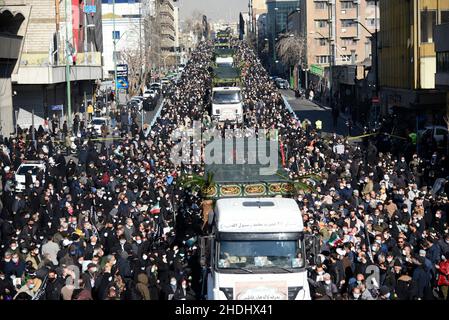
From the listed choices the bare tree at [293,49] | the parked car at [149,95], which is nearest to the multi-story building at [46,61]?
the parked car at [149,95]

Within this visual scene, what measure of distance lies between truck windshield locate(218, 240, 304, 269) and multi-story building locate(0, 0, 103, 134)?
33995mm

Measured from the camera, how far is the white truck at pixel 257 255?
1542 cm

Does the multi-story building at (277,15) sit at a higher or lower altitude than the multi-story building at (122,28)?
higher

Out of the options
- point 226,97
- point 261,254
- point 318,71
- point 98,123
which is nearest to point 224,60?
point 226,97

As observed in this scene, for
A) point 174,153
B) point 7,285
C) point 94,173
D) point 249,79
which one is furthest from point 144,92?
point 7,285

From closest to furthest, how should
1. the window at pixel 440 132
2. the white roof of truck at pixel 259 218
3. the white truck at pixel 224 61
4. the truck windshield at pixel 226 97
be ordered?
1. the white roof of truck at pixel 259 218
2. the window at pixel 440 132
3. the truck windshield at pixel 226 97
4. the white truck at pixel 224 61

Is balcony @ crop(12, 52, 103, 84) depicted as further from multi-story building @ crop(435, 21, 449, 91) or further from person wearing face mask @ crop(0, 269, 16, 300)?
person wearing face mask @ crop(0, 269, 16, 300)

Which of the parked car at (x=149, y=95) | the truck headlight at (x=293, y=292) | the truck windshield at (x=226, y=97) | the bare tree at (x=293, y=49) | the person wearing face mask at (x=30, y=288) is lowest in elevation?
the person wearing face mask at (x=30, y=288)

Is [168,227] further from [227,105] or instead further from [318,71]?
[318,71]

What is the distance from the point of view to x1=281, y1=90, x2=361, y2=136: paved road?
59.7m

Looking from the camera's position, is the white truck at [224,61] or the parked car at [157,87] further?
the parked car at [157,87]

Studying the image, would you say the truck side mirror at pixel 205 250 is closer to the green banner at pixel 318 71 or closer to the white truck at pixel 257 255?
the white truck at pixel 257 255

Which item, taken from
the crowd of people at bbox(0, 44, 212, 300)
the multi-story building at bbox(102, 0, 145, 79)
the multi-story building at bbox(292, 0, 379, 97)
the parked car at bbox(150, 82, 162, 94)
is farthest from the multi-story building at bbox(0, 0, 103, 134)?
the multi-story building at bbox(292, 0, 379, 97)

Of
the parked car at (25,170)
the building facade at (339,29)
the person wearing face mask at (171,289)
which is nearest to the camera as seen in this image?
the person wearing face mask at (171,289)
